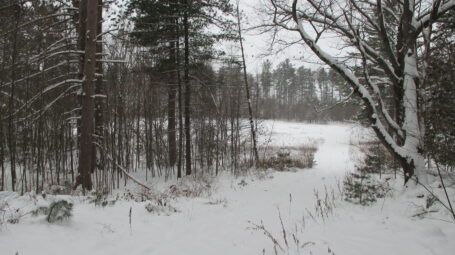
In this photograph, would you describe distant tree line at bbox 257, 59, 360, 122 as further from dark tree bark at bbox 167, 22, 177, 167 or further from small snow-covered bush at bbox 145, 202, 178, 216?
small snow-covered bush at bbox 145, 202, 178, 216

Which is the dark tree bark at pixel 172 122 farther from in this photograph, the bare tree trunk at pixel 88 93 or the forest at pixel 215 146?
the bare tree trunk at pixel 88 93

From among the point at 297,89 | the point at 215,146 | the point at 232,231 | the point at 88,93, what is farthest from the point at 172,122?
the point at 297,89

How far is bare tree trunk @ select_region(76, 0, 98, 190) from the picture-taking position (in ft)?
Result: 20.8

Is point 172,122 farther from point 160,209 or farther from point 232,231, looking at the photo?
point 232,231

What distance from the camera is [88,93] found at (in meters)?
6.38

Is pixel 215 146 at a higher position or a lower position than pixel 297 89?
lower

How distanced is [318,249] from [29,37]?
914 centimetres

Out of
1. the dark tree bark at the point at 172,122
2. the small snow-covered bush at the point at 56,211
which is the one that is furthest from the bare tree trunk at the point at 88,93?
the dark tree bark at the point at 172,122

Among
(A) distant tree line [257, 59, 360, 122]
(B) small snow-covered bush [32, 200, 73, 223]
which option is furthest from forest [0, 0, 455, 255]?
(A) distant tree line [257, 59, 360, 122]

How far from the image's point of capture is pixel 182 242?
344 centimetres

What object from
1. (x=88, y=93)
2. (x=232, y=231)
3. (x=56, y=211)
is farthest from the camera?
(x=88, y=93)

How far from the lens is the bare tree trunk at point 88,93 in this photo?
6328 millimetres

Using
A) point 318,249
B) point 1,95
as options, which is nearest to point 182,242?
point 318,249

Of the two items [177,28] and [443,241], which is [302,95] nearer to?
[177,28]
